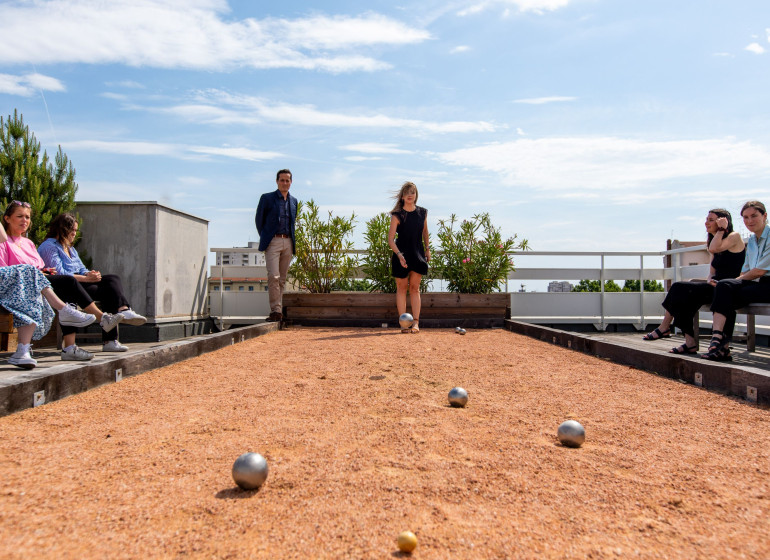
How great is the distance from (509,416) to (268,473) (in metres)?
1.32

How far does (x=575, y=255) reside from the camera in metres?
9.68

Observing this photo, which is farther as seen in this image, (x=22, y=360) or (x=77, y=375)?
(x=22, y=360)

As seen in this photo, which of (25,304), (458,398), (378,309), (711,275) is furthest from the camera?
(378,309)

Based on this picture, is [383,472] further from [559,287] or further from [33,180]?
[559,287]

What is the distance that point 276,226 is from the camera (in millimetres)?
7418

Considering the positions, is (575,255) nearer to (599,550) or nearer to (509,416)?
(509,416)

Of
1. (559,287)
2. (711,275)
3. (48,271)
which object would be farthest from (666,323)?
(48,271)

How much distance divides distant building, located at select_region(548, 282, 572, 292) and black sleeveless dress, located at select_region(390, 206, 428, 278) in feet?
12.3

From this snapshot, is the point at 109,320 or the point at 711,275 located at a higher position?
the point at 711,275

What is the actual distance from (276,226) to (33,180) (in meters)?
2.88

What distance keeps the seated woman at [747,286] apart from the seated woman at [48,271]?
180 inches

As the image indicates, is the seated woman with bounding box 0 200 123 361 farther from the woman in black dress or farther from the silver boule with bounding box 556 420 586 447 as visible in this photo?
the woman in black dress

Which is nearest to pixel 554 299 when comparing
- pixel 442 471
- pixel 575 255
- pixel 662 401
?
pixel 575 255

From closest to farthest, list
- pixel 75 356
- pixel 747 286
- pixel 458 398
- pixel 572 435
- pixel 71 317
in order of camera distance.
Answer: pixel 572 435, pixel 458 398, pixel 75 356, pixel 71 317, pixel 747 286
